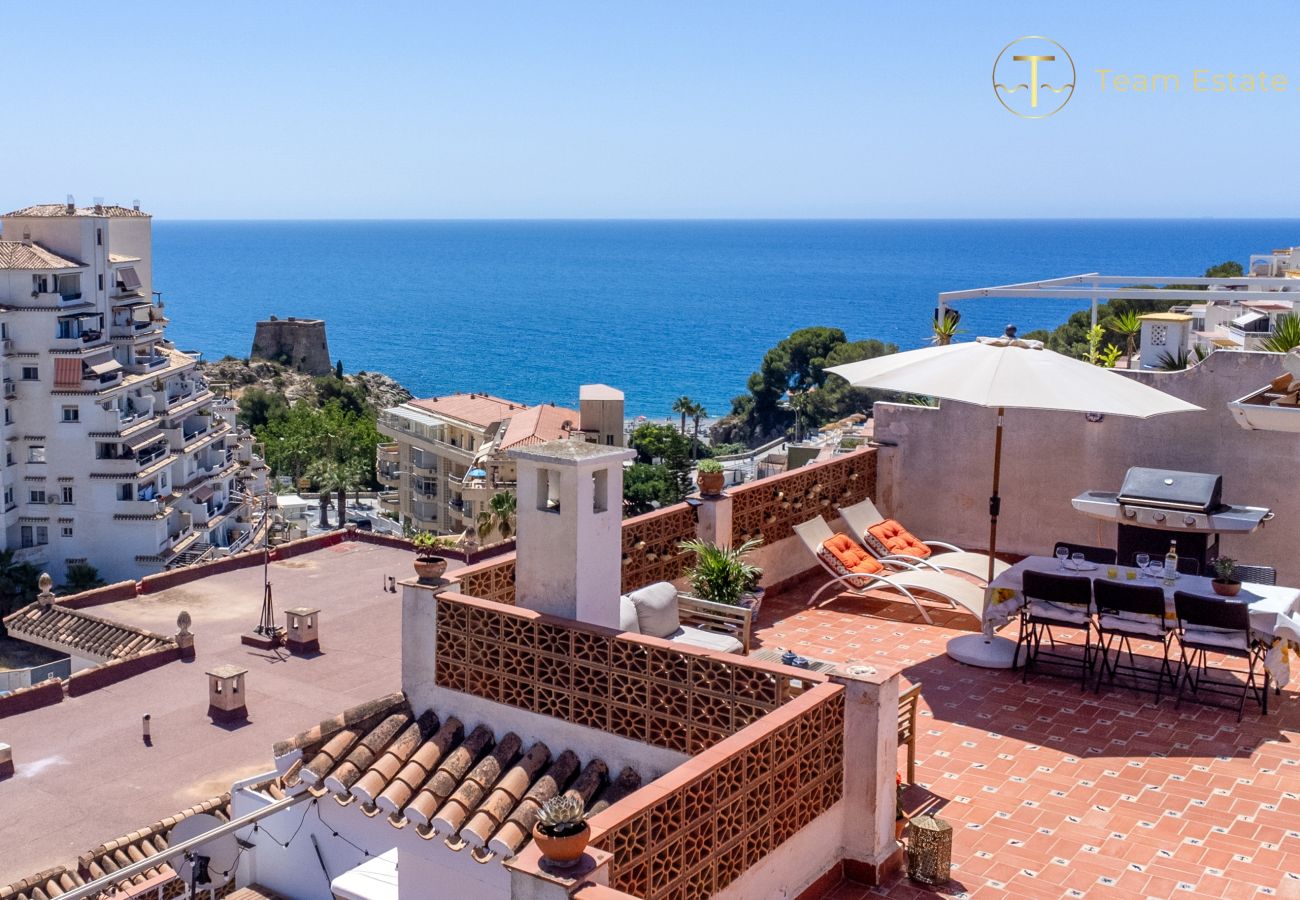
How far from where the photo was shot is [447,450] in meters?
75.3

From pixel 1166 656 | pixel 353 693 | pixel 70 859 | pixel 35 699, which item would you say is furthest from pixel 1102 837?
pixel 35 699

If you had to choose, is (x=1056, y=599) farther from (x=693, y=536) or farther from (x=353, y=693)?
(x=353, y=693)

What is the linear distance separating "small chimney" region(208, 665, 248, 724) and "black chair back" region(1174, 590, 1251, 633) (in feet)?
60.2

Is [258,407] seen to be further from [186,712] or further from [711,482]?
[711,482]

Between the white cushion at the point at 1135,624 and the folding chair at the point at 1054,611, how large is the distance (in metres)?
0.14

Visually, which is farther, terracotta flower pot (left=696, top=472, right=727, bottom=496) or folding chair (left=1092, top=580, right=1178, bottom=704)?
terracotta flower pot (left=696, top=472, right=727, bottom=496)

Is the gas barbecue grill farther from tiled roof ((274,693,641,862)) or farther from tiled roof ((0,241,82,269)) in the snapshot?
tiled roof ((0,241,82,269))

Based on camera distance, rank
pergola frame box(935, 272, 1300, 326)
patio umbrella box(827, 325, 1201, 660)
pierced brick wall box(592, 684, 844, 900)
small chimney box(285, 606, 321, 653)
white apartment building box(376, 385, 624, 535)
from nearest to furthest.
Answer: pierced brick wall box(592, 684, 844, 900) → patio umbrella box(827, 325, 1201, 660) → pergola frame box(935, 272, 1300, 326) → small chimney box(285, 606, 321, 653) → white apartment building box(376, 385, 624, 535)

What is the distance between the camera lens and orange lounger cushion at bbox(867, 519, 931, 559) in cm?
1202

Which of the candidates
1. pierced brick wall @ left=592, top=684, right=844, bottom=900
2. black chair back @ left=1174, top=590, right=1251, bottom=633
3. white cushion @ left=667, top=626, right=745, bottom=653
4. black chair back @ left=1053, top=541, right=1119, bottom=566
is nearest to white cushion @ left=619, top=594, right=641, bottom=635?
white cushion @ left=667, top=626, right=745, bottom=653

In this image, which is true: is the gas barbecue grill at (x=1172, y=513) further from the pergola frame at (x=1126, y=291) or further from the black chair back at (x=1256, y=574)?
the pergola frame at (x=1126, y=291)

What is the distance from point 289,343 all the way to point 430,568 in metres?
126

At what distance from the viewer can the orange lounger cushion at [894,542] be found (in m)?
12.0

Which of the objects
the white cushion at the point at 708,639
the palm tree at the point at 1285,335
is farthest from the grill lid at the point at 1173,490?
the white cushion at the point at 708,639
